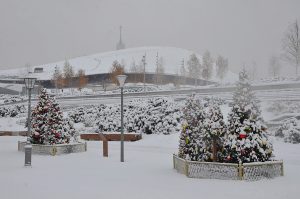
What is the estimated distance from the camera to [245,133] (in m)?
13.3

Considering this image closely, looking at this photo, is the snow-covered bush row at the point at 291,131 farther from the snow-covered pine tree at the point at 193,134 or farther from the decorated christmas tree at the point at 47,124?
the decorated christmas tree at the point at 47,124

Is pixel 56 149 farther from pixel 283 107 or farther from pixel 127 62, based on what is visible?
pixel 127 62

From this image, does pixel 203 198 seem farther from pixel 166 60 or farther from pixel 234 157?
pixel 166 60

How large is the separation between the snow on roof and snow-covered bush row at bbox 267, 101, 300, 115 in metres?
91.8

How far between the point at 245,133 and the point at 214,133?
3.91 feet

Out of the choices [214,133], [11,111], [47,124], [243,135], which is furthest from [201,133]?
[11,111]

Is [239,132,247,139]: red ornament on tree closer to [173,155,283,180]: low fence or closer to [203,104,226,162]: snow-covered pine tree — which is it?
[203,104,226,162]: snow-covered pine tree

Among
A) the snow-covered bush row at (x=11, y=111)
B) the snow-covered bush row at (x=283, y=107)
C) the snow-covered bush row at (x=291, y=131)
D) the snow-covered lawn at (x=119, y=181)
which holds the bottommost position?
the snow-covered lawn at (x=119, y=181)

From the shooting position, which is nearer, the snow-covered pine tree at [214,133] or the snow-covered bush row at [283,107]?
the snow-covered pine tree at [214,133]

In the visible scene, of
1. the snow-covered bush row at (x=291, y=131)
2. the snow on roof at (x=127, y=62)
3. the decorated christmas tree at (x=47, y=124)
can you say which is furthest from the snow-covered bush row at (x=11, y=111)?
the snow on roof at (x=127, y=62)

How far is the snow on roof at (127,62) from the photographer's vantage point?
130 m

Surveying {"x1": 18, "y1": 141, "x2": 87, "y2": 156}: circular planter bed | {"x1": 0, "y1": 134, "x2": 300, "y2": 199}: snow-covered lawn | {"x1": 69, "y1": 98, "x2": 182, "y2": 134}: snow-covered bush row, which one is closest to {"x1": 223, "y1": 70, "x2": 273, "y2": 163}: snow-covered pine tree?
{"x1": 0, "y1": 134, "x2": 300, "y2": 199}: snow-covered lawn

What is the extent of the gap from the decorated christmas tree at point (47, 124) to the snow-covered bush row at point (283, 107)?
17.5 meters

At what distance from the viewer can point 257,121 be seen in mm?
13578
